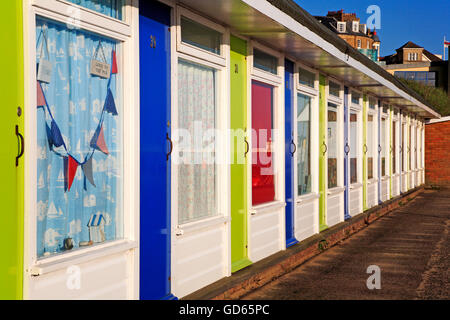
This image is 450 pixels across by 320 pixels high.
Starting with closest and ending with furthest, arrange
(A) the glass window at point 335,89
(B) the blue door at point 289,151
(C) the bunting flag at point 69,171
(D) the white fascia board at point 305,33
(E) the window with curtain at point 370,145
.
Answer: (C) the bunting flag at point 69,171 < (D) the white fascia board at point 305,33 < (B) the blue door at point 289,151 < (A) the glass window at point 335,89 < (E) the window with curtain at point 370,145

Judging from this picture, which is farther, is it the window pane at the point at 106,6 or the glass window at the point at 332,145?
the glass window at the point at 332,145

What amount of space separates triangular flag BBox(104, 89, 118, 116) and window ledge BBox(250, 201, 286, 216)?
2894 mm

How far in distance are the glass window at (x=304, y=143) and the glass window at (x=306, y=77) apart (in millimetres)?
215

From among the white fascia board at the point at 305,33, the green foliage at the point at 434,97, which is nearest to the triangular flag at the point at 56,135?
the white fascia board at the point at 305,33

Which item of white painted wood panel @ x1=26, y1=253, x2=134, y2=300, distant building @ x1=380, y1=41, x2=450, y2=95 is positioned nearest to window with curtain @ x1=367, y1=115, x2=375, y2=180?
white painted wood panel @ x1=26, y1=253, x2=134, y2=300

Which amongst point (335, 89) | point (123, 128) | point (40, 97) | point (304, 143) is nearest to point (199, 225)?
point (123, 128)

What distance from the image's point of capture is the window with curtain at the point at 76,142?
12.0 feet

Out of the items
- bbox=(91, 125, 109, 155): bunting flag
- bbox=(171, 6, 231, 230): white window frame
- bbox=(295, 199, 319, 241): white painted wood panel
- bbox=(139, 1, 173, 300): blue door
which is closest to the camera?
bbox=(91, 125, 109, 155): bunting flag

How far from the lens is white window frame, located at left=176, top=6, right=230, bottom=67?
17.2 feet

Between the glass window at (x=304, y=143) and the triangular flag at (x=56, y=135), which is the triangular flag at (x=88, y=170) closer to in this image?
the triangular flag at (x=56, y=135)

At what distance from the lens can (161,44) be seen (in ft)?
16.3

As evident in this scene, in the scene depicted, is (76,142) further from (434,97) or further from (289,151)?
(434,97)

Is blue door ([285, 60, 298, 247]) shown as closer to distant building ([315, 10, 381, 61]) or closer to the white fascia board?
the white fascia board

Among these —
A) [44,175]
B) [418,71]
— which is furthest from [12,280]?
[418,71]
